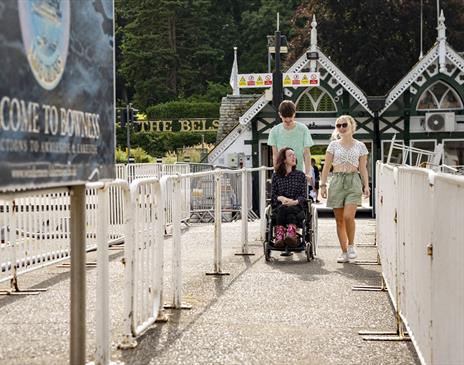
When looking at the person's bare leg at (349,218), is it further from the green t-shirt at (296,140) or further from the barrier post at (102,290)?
the barrier post at (102,290)

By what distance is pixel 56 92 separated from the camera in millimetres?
4051

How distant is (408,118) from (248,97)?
1106 cm

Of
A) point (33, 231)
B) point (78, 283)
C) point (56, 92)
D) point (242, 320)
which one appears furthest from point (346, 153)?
point (56, 92)

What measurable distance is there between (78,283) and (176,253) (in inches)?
120

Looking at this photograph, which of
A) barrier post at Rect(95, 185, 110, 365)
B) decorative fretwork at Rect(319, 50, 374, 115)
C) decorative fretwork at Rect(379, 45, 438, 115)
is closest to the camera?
barrier post at Rect(95, 185, 110, 365)

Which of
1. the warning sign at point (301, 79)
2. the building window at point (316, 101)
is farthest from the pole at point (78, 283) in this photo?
the building window at point (316, 101)

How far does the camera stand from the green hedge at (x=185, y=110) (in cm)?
7181

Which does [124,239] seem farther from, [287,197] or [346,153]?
[346,153]

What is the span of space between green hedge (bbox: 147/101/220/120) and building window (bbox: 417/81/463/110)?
3778 cm

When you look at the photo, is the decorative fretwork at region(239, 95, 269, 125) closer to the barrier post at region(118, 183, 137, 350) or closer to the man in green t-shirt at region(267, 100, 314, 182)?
the man in green t-shirt at region(267, 100, 314, 182)

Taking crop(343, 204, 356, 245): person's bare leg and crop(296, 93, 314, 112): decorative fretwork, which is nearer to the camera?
crop(343, 204, 356, 245): person's bare leg

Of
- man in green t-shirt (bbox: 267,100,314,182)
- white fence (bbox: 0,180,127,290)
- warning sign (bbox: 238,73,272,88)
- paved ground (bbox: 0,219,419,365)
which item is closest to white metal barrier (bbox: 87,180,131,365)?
paved ground (bbox: 0,219,419,365)

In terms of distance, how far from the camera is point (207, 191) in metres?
18.1

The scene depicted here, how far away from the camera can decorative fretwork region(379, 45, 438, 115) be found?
33938mm
